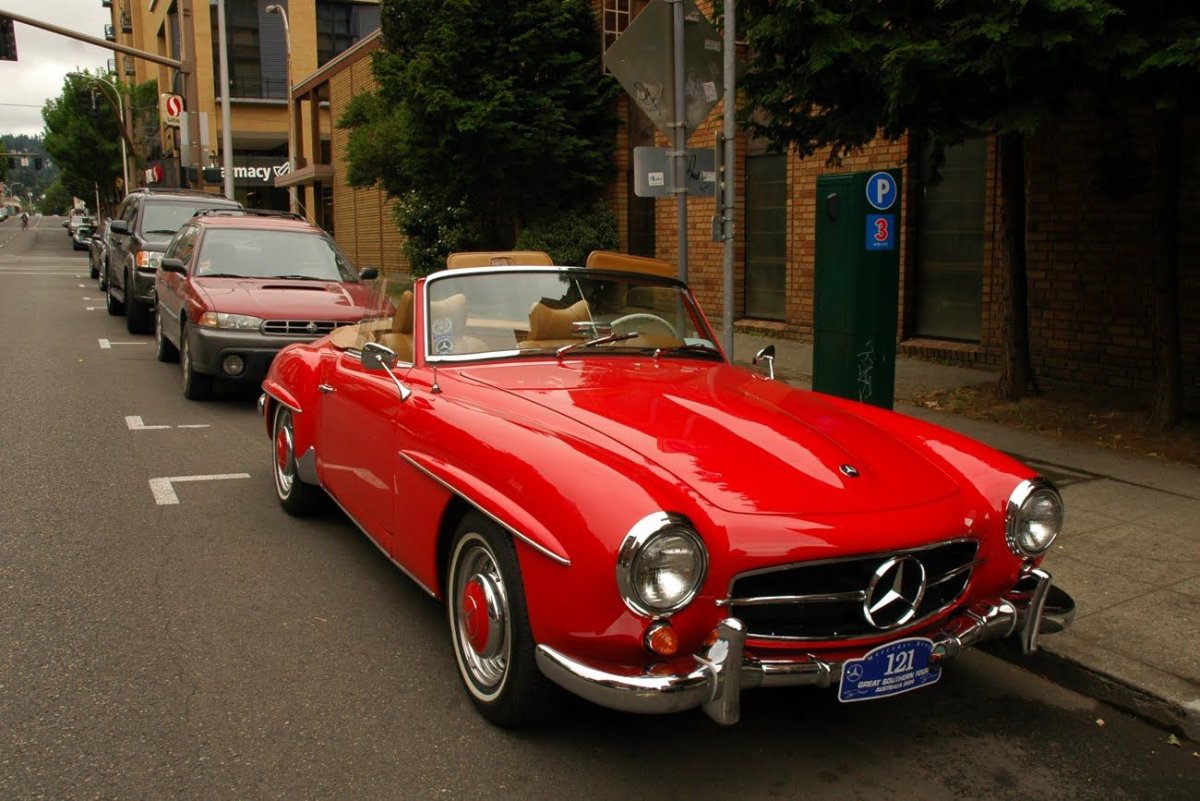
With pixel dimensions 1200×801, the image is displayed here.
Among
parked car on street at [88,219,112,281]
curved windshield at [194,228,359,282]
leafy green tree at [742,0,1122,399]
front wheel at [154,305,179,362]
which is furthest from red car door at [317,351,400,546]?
parked car on street at [88,219,112,281]

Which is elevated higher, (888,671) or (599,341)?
(599,341)

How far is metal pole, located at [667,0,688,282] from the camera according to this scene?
6.98 meters

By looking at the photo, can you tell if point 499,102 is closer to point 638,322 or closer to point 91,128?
point 638,322

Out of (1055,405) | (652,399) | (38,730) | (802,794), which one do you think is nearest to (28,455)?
→ (38,730)

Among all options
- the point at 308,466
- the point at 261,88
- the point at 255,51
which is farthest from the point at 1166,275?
the point at 255,51

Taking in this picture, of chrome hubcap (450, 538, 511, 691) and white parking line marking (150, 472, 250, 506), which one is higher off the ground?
chrome hubcap (450, 538, 511, 691)

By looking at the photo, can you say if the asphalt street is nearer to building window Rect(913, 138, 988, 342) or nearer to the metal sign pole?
the metal sign pole

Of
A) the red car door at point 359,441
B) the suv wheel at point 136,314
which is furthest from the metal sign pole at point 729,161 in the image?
the suv wheel at point 136,314

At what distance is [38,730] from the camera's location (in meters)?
3.55

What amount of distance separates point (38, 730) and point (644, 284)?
9.84ft

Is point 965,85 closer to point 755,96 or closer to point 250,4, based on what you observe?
point 755,96

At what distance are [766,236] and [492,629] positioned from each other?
431 inches

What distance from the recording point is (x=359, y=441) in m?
4.82

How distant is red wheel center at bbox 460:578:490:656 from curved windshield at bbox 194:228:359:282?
24.2 feet
